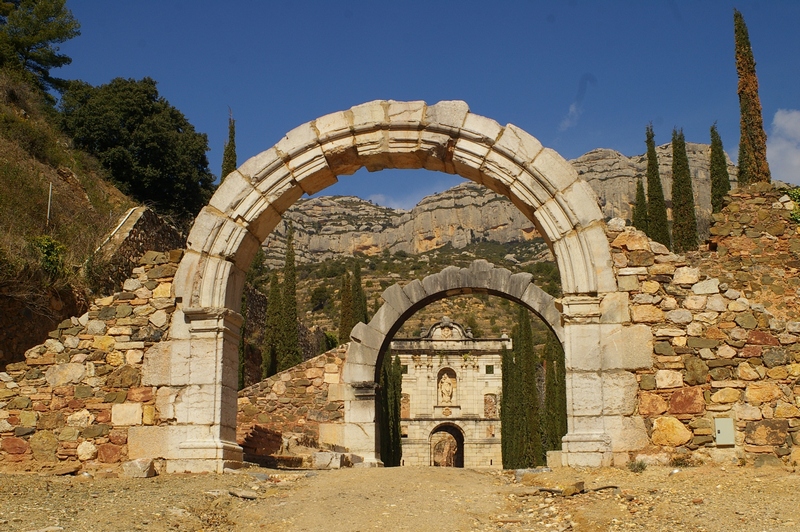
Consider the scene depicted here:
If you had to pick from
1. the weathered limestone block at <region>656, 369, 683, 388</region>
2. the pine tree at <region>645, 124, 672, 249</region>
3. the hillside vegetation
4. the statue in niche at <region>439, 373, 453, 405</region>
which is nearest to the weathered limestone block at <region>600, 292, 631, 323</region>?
the weathered limestone block at <region>656, 369, 683, 388</region>

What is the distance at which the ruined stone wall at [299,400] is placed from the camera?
15.0m

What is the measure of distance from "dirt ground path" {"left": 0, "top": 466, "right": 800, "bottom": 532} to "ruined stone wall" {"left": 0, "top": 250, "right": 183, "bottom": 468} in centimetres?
72

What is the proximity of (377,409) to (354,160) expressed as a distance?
586cm

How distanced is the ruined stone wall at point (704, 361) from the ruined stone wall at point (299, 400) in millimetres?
7576

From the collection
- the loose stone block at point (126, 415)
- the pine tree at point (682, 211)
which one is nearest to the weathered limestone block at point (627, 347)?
the loose stone block at point (126, 415)

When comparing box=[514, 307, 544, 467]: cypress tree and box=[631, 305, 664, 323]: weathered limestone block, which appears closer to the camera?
→ box=[631, 305, 664, 323]: weathered limestone block

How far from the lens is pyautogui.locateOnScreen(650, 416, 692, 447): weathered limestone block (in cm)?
809

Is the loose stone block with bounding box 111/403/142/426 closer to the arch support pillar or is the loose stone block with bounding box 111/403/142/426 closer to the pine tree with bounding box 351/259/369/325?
the arch support pillar

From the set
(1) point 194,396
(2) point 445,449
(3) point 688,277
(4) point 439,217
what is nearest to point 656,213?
(3) point 688,277

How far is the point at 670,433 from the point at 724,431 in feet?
1.67

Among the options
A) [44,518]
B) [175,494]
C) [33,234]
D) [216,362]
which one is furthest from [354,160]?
[33,234]

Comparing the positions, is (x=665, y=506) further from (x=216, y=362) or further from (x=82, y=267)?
(x=82, y=267)

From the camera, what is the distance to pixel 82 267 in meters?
13.5

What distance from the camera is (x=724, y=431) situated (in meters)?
8.05
